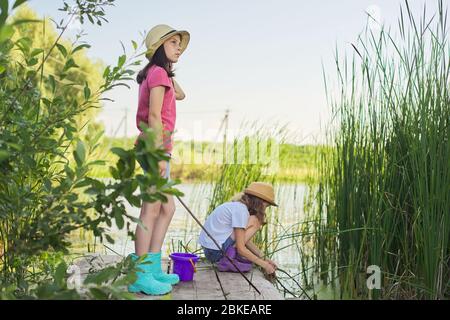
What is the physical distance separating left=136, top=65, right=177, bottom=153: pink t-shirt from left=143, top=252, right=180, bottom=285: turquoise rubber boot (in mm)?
535

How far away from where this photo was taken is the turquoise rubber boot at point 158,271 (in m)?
2.96

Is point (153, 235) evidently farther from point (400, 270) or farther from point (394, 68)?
point (394, 68)

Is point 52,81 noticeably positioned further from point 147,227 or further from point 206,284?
point 206,284

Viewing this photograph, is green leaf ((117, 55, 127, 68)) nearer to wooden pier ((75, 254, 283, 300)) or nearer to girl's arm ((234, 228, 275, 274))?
wooden pier ((75, 254, 283, 300))

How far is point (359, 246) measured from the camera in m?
3.19

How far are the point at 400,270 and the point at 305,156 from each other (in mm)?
2387

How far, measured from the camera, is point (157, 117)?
2.91 m

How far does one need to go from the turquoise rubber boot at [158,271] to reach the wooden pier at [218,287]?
42 mm

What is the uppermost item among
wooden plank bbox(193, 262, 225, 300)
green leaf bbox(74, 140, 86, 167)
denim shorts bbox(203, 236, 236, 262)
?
green leaf bbox(74, 140, 86, 167)

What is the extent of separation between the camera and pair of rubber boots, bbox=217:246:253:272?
11.3ft

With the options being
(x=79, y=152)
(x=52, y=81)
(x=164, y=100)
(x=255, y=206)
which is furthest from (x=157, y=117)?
(x=79, y=152)

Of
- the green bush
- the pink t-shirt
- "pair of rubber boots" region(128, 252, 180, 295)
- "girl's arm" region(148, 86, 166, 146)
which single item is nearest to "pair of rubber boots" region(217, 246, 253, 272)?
"pair of rubber boots" region(128, 252, 180, 295)

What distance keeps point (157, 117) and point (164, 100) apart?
0.15 m
